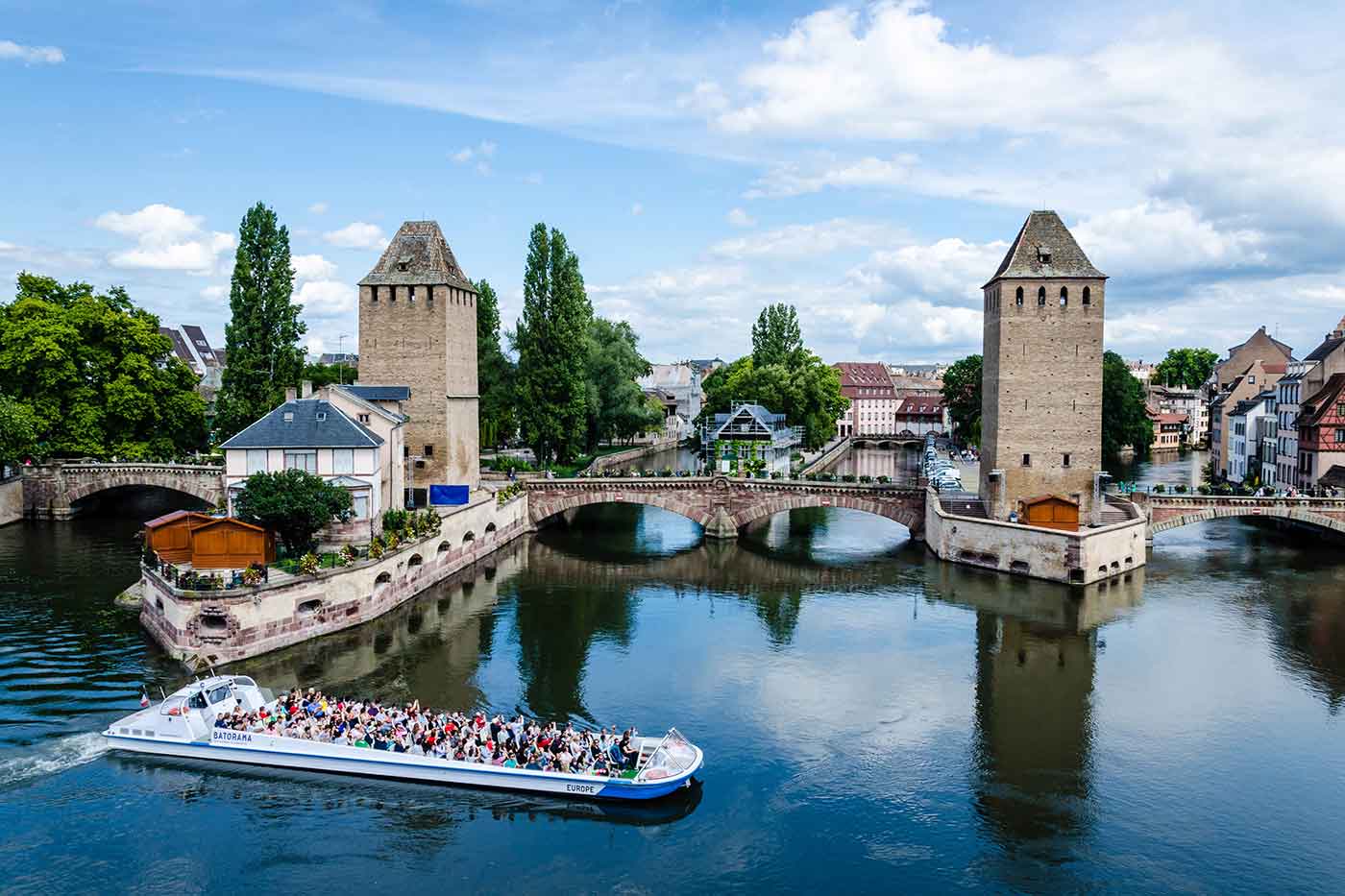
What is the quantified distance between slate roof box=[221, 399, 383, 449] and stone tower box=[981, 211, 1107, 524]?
31437mm

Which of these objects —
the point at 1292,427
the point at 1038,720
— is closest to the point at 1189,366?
the point at 1292,427

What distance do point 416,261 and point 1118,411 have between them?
6697 centimetres

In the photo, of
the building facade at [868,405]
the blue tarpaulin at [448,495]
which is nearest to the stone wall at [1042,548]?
the blue tarpaulin at [448,495]

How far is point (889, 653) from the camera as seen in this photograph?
1417 inches

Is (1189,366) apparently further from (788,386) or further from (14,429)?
(14,429)

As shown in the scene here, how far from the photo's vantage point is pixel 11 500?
62.2 meters

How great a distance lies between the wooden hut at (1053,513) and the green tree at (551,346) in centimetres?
3358

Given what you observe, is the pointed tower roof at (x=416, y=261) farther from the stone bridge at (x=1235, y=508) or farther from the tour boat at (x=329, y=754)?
the stone bridge at (x=1235, y=508)

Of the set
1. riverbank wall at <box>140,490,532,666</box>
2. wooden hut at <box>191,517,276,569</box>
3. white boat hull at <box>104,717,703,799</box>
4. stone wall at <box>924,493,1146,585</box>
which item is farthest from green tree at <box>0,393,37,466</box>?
stone wall at <box>924,493,1146,585</box>

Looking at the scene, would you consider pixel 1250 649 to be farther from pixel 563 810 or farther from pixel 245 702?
pixel 245 702

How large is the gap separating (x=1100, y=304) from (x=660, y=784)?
38.4 m

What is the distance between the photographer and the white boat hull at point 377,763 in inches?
946

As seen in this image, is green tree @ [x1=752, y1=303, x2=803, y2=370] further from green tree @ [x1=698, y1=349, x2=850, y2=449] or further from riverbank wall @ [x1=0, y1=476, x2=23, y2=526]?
riverbank wall @ [x1=0, y1=476, x2=23, y2=526]

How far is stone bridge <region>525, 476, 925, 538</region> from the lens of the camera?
56.3m
